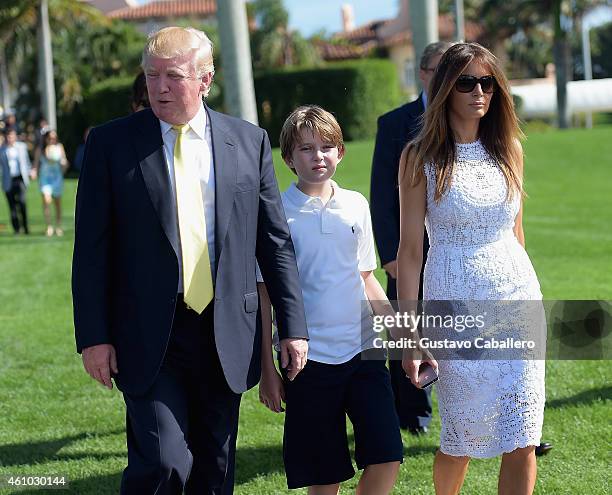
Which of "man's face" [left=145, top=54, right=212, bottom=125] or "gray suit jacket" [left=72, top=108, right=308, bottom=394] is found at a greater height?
"man's face" [left=145, top=54, right=212, bottom=125]

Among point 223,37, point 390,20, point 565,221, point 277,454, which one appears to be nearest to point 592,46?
point 390,20

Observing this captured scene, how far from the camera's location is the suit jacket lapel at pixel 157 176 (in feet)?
12.8

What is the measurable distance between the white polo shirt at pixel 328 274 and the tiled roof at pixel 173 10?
9783cm

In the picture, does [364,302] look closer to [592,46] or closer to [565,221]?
[565,221]

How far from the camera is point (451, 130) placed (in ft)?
14.3

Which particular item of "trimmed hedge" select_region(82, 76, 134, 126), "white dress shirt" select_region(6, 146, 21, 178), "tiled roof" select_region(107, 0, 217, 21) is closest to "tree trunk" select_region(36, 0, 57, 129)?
"trimmed hedge" select_region(82, 76, 134, 126)

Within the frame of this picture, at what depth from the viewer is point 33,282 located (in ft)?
47.6

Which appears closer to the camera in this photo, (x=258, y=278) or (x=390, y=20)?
(x=258, y=278)

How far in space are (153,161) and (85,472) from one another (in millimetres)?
2573

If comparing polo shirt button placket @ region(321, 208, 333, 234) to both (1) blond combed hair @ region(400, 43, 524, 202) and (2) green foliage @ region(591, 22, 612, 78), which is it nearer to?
(1) blond combed hair @ region(400, 43, 524, 202)

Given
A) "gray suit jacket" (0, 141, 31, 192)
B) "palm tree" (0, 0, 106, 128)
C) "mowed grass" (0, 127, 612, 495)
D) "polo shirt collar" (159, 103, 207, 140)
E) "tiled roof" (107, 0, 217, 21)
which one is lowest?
"mowed grass" (0, 127, 612, 495)

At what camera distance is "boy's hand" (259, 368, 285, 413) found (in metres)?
4.44

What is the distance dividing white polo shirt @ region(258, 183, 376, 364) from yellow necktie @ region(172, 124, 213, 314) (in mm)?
586

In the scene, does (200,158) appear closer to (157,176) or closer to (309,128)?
(157,176)
